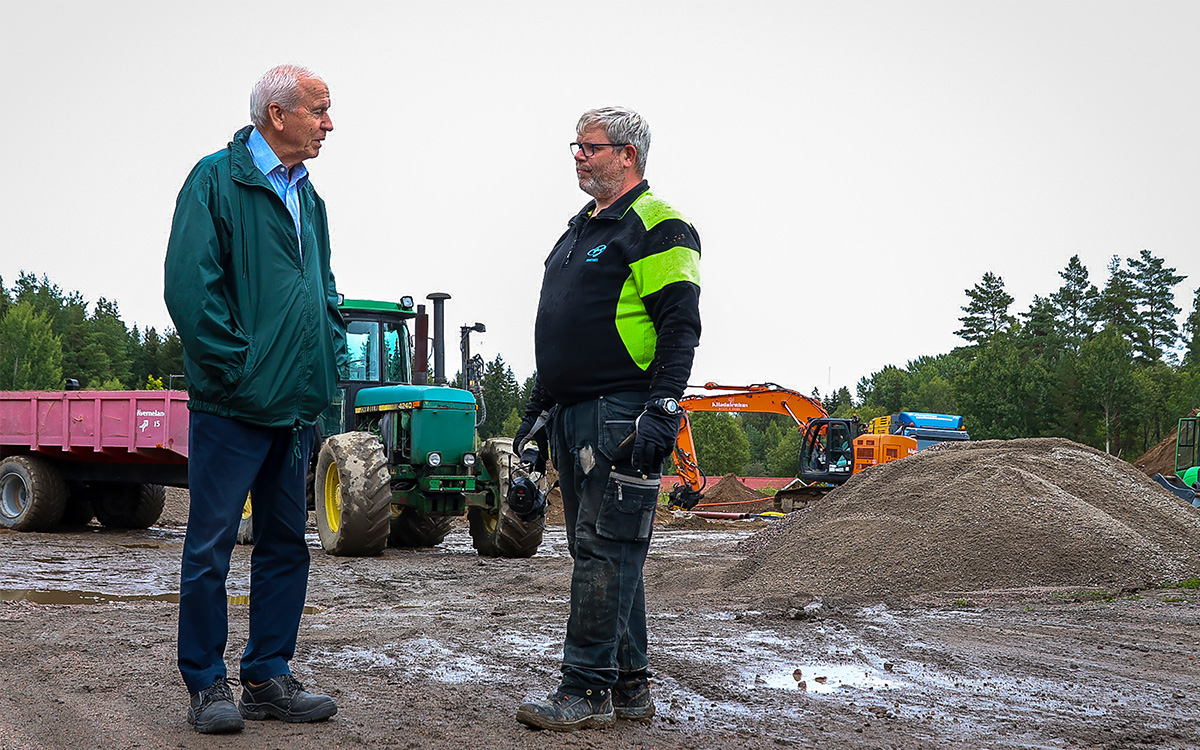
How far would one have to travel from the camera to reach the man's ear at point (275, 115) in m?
3.79

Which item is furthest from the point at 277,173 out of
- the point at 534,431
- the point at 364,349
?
the point at 364,349

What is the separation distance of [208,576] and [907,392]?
97717mm

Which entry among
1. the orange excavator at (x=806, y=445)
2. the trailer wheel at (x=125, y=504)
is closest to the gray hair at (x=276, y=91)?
the trailer wheel at (x=125, y=504)

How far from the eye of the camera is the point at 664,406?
3.71 meters

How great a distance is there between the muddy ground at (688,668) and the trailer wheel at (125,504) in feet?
25.9

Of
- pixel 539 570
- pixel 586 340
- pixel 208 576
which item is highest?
pixel 586 340

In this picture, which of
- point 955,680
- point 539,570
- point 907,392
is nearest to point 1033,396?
point 907,392

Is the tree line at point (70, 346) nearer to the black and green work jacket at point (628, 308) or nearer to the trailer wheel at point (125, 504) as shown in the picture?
the trailer wheel at point (125, 504)

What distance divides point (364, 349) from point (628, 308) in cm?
945

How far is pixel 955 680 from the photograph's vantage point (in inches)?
188

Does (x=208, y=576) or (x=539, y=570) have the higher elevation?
(x=208, y=576)

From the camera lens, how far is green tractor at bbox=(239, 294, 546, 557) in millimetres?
10969

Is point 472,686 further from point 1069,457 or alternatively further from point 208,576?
point 1069,457

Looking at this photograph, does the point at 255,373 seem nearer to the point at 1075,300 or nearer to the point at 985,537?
the point at 985,537
